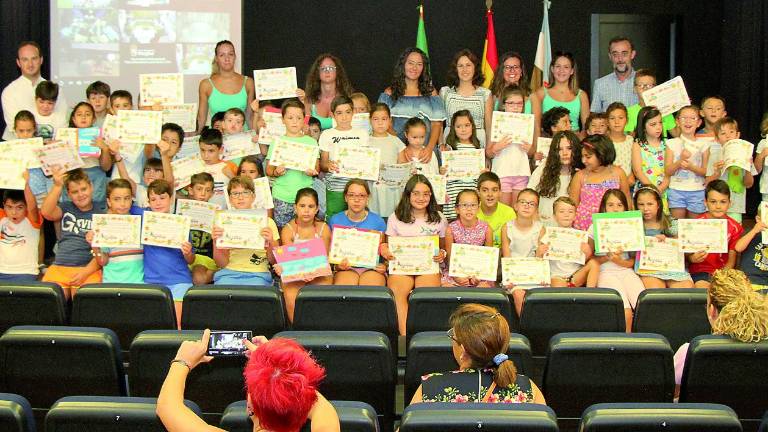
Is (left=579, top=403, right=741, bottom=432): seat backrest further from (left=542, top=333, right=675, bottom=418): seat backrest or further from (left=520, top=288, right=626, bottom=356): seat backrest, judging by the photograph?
(left=520, top=288, right=626, bottom=356): seat backrest

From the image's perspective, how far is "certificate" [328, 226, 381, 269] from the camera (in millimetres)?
6223

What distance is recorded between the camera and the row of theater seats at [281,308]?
4504mm

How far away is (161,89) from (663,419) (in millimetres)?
5440

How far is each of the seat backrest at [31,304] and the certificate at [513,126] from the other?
3751mm

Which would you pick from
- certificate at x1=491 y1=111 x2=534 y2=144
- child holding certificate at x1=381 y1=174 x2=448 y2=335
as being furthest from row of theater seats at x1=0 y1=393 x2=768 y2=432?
certificate at x1=491 y1=111 x2=534 y2=144

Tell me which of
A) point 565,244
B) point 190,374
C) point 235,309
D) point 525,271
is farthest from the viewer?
point 565,244

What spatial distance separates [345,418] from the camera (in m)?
2.87

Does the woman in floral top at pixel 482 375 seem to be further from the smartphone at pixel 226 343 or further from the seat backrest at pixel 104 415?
the seat backrest at pixel 104 415

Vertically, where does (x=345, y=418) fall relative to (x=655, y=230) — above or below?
below

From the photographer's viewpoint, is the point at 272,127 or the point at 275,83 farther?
the point at 275,83

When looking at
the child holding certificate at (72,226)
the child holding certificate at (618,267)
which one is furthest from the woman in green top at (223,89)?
the child holding certificate at (618,267)

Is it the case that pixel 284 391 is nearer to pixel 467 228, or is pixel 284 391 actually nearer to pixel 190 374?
pixel 190 374

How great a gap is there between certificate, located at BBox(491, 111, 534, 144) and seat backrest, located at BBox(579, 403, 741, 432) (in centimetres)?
442


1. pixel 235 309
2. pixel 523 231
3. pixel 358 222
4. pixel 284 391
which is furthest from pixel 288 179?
pixel 284 391
